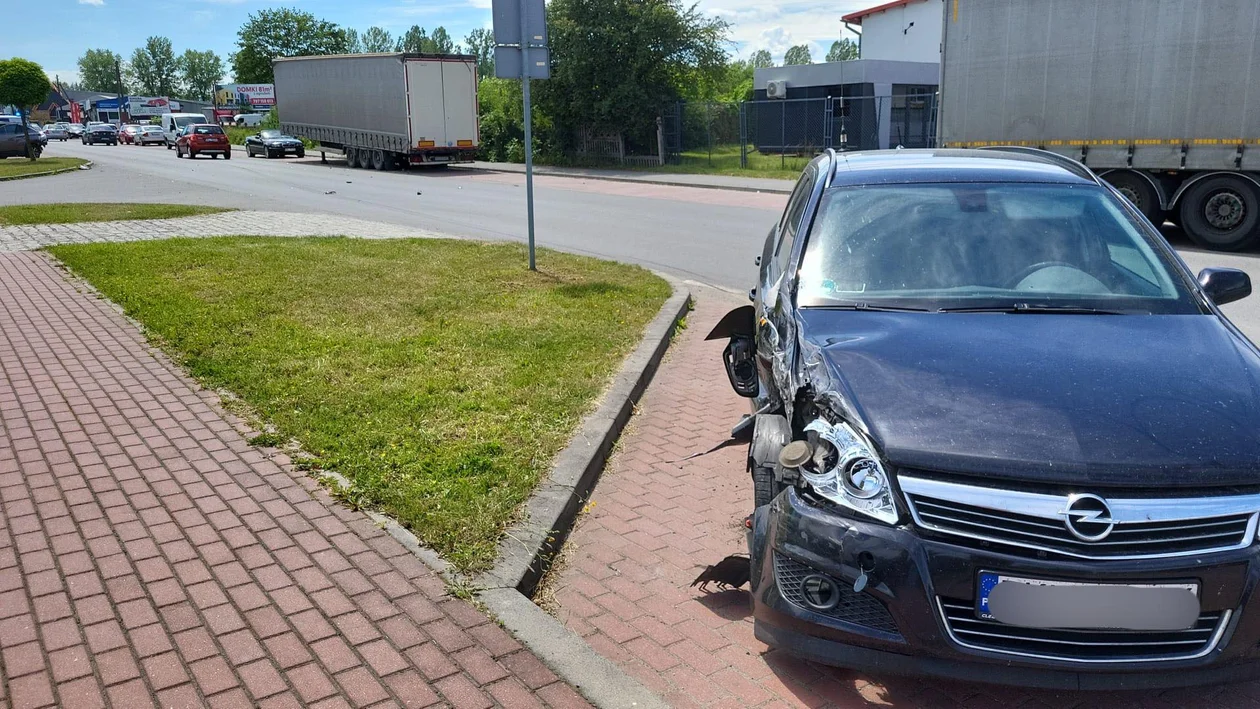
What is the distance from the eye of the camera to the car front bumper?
2770 millimetres

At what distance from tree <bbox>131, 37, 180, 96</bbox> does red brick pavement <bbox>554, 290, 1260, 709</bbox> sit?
175 m

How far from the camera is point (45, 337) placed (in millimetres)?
8109

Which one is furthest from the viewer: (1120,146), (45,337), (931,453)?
(1120,146)

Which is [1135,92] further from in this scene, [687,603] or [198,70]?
[198,70]

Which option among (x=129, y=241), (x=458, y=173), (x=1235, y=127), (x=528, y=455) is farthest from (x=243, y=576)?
(x=458, y=173)

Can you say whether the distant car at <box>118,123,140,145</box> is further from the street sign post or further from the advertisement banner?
the street sign post

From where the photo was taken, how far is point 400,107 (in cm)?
3359

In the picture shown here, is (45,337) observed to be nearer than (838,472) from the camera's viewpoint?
No

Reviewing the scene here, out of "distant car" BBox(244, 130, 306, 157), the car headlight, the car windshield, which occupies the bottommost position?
the car headlight

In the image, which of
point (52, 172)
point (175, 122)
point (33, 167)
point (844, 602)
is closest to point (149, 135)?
point (175, 122)

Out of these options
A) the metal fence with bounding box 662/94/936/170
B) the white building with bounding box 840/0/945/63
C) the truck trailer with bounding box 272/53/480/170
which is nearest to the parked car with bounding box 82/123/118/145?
the truck trailer with bounding box 272/53/480/170

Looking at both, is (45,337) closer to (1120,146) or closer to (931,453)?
(931,453)

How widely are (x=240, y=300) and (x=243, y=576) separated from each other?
19.4 feet

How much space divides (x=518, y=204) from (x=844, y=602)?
1940cm
